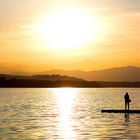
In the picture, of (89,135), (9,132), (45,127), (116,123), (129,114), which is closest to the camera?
(89,135)

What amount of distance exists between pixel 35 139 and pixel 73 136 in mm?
3518

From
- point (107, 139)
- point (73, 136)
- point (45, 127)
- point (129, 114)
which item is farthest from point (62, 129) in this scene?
point (129, 114)

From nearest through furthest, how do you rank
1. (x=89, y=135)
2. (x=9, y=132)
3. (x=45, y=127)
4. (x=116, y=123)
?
(x=89, y=135)
(x=9, y=132)
(x=45, y=127)
(x=116, y=123)

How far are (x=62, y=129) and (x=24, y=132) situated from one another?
14.2 feet

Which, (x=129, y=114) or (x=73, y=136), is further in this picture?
(x=129, y=114)

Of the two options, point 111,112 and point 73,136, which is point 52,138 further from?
point 111,112

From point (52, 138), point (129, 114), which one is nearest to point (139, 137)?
point (52, 138)

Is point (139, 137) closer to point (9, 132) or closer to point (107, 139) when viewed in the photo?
point (107, 139)

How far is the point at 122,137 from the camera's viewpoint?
128ft

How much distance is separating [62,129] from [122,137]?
824cm

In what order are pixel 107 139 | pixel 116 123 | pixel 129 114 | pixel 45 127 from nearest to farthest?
pixel 107 139 < pixel 45 127 < pixel 116 123 < pixel 129 114

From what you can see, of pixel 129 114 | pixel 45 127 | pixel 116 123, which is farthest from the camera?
pixel 129 114

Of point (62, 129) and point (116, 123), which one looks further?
point (116, 123)

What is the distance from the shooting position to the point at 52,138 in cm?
3825
